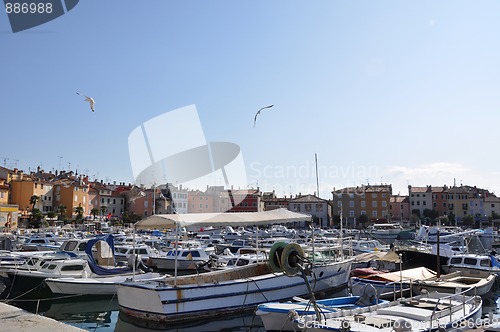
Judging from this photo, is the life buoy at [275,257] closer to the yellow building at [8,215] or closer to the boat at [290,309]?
the boat at [290,309]

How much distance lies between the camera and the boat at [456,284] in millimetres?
16344

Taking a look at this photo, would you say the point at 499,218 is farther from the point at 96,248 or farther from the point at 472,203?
the point at 96,248

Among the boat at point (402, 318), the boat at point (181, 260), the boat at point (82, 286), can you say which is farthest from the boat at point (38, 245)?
the boat at point (402, 318)

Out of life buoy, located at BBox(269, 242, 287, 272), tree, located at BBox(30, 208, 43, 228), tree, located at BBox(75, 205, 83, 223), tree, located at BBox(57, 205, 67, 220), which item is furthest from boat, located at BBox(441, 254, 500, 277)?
tree, located at BBox(57, 205, 67, 220)

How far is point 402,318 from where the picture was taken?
10.9 metres

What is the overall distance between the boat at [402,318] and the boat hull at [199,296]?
262cm

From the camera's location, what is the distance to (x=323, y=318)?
414 inches

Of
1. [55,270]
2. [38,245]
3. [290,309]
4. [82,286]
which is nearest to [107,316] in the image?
[82,286]

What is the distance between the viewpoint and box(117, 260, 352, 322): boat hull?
13891mm

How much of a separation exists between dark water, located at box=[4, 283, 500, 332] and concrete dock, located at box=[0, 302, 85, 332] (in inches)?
107

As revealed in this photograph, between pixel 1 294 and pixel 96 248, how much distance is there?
454 cm

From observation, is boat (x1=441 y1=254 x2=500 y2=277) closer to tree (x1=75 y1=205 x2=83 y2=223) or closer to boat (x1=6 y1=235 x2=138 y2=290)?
boat (x1=6 y1=235 x2=138 y2=290)

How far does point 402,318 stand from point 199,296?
6386mm

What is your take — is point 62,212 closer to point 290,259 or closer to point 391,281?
point 391,281
